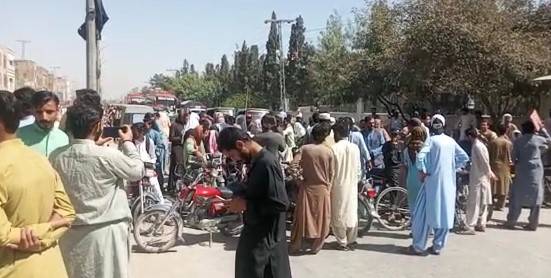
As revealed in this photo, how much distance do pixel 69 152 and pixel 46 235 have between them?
3.35 ft

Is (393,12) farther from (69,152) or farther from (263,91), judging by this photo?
(263,91)

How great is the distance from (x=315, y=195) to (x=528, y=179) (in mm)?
3747

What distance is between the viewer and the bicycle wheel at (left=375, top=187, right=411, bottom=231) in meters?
8.75

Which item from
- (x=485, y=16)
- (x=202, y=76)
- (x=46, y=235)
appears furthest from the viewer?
(x=202, y=76)

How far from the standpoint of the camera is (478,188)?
8672mm

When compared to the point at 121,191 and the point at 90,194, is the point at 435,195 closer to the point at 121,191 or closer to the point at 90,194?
the point at 121,191

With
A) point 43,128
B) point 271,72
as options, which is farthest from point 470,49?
point 271,72

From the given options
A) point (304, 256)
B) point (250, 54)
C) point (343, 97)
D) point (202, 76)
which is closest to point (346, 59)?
point (343, 97)

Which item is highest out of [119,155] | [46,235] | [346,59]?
[346,59]

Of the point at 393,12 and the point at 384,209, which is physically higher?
the point at 393,12

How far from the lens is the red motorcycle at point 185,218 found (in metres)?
7.29

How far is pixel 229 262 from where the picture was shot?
688cm

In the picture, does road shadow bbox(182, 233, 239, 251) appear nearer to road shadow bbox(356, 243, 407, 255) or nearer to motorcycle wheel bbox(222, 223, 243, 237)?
motorcycle wheel bbox(222, 223, 243, 237)

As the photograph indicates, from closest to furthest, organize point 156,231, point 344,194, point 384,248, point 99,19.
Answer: point 156,231
point 344,194
point 384,248
point 99,19
